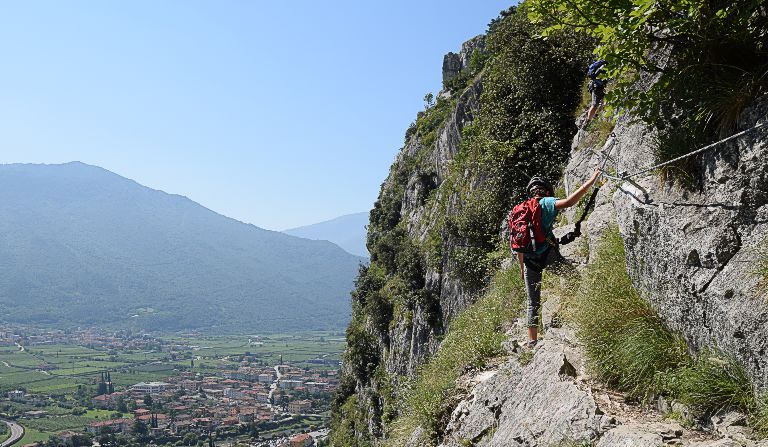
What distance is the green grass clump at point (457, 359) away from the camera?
7.31 meters

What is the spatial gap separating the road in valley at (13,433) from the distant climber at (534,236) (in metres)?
75.6

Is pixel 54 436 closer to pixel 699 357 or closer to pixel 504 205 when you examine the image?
pixel 504 205

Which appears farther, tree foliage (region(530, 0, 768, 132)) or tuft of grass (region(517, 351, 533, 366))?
tuft of grass (region(517, 351, 533, 366))

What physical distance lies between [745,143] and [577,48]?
12.8 metres

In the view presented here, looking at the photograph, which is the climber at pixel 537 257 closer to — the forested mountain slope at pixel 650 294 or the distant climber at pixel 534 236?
the distant climber at pixel 534 236

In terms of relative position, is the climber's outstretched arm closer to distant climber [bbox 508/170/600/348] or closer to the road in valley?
distant climber [bbox 508/170/600/348]

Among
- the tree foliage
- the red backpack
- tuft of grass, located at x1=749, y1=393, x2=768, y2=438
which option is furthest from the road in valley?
tuft of grass, located at x1=749, y1=393, x2=768, y2=438

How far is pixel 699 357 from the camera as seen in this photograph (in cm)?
421

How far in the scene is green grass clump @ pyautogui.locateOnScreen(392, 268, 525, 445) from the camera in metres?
7.31

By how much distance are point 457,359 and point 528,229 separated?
8.05ft

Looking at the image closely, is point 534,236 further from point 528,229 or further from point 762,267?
point 762,267

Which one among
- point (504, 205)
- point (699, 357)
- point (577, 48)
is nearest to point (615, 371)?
point (699, 357)

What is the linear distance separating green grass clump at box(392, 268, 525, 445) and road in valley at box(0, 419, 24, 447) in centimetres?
7328

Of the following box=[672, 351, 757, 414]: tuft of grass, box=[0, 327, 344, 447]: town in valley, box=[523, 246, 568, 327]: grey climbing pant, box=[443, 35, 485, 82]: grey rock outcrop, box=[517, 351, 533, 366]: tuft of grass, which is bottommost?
box=[0, 327, 344, 447]: town in valley
